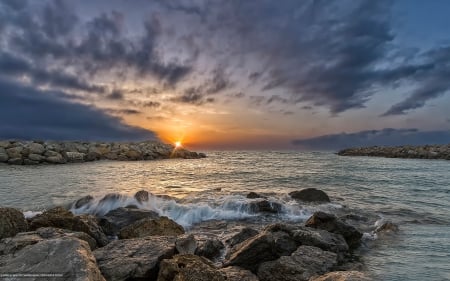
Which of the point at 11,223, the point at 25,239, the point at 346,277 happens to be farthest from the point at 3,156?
the point at 346,277

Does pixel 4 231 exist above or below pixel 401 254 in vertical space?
above

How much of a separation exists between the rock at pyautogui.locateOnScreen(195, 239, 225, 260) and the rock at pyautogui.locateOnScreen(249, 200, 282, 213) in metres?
5.29

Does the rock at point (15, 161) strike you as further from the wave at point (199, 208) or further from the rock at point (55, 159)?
the wave at point (199, 208)

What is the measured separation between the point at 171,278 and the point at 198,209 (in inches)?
322

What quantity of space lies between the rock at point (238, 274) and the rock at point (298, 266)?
0.38 meters

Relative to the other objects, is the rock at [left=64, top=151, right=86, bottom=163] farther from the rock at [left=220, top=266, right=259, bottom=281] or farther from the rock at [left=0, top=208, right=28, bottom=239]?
the rock at [left=220, top=266, right=259, bottom=281]

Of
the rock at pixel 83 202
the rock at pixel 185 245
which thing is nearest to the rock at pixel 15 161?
the rock at pixel 83 202

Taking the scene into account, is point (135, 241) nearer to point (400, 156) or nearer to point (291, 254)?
point (291, 254)

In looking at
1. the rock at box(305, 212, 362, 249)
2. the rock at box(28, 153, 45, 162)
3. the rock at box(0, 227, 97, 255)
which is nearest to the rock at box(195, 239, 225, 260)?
the rock at box(0, 227, 97, 255)

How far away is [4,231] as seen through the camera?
7719 mm

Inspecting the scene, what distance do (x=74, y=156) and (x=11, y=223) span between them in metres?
32.9

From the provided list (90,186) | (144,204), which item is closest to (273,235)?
(144,204)

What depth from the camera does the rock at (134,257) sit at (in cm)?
568

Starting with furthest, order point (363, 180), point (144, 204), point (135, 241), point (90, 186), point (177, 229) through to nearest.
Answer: point (363, 180) → point (90, 186) → point (144, 204) → point (177, 229) → point (135, 241)
